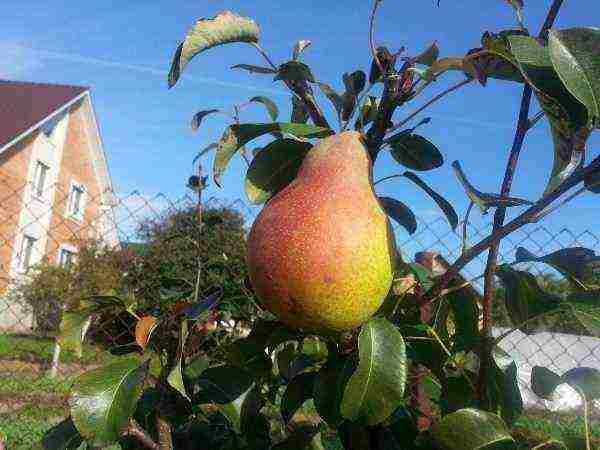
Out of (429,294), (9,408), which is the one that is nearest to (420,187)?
(429,294)

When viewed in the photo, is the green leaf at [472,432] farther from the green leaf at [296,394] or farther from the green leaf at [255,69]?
the green leaf at [255,69]

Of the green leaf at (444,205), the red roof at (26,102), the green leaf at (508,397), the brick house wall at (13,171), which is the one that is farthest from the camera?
the red roof at (26,102)

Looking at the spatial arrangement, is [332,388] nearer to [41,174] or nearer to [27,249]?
[27,249]

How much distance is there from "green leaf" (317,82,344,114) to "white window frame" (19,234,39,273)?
1577 centimetres

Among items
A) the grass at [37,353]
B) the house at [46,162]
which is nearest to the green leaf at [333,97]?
the grass at [37,353]

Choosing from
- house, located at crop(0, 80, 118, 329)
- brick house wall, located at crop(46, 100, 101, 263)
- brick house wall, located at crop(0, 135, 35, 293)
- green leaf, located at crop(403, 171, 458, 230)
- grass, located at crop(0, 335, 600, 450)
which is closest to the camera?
green leaf, located at crop(403, 171, 458, 230)

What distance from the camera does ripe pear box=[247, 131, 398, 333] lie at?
31.3 inches

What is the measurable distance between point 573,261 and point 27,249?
712 inches

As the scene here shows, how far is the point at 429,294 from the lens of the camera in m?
0.91

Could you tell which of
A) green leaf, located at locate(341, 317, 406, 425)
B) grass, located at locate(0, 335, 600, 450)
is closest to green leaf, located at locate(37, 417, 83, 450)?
green leaf, located at locate(341, 317, 406, 425)

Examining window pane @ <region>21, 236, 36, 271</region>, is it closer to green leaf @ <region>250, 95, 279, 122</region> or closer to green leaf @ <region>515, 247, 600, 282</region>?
green leaf @ <region>250, 95, 279, 122</region>

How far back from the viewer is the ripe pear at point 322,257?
795 millimetres

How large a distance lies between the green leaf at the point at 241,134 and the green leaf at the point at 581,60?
389 mm

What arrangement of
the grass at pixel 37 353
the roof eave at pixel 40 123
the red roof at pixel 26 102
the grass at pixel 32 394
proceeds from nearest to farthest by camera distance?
1. the grass at pixel 32 394
2. the grass at pixel 37 353
3. the roof eave at pixel 40 123
4. the red roof at pixel 26 102
